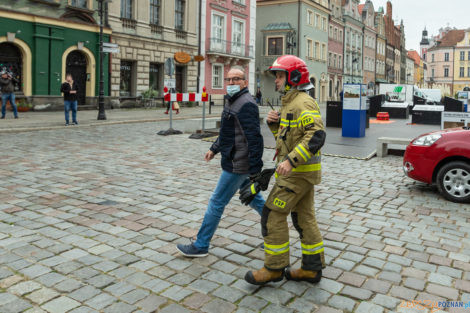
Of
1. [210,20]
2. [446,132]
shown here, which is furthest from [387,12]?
[446,132]

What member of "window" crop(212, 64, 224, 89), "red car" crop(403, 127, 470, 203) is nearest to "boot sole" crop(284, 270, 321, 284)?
"red car" crop(403, 127, 470, 203)

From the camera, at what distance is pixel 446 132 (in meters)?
7.23

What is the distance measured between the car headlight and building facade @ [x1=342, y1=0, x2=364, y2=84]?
5806cm

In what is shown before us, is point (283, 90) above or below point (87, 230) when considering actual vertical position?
above

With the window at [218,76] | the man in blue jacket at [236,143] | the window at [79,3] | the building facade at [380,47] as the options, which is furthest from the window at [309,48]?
the man in blue jacket at [236,143]

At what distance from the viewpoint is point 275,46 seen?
51344 mm

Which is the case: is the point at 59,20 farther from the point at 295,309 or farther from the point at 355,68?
the point at 355,68

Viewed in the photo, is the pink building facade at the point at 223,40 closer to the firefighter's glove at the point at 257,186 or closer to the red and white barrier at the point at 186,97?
the red and white barrier at the point at 186,97

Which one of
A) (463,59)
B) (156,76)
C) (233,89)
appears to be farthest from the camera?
(463,59)

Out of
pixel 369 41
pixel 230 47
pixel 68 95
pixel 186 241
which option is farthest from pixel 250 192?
pixel 369 41

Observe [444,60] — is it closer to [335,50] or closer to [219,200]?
[335,50]

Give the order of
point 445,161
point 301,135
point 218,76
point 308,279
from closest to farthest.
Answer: point 301,135 → point 308,279 → point 445,161 → point 218,76

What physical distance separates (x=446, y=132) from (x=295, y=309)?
4.86 metres

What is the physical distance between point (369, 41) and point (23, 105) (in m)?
62.8
